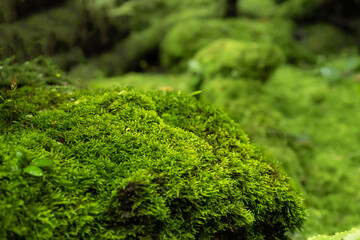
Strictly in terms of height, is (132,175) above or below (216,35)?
above

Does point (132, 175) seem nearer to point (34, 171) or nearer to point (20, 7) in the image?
point (34, 171)

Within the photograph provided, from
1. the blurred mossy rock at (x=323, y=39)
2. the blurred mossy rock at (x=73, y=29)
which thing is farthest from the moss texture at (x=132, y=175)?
the blurred mossy rock at (x=323, y=39)

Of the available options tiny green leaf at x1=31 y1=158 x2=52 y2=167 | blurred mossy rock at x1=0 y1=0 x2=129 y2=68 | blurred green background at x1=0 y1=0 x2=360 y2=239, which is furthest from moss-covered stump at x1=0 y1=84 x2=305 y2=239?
blurred mossy rock at x1=0 y1=0 x2=129 y2=68

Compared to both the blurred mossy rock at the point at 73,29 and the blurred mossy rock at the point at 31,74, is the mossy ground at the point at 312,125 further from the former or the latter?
the blurred mossy rock at the point at 73,29

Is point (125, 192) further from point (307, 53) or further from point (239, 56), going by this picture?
point (307, 53)

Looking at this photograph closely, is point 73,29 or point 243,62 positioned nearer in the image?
point 243,62

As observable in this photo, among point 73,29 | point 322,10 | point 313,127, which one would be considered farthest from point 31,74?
point 322,10
